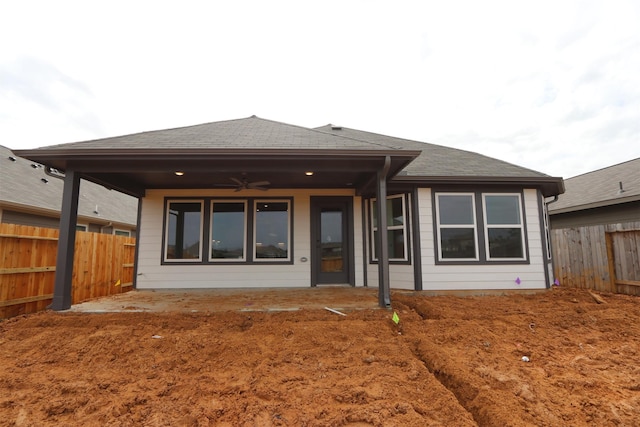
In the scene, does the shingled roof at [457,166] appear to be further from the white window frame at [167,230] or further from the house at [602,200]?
the white window frame at [167,230]

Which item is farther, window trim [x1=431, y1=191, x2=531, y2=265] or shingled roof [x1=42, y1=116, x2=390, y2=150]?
window trim [x1=431, y1=191, x2=531, y2=265]

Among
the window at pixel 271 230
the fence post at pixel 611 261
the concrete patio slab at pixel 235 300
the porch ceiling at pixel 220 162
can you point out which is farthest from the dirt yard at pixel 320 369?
the fence post at pixel 611 261

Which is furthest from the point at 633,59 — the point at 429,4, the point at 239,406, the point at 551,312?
the point at 239,406

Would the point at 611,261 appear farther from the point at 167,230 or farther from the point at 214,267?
the point at 167,230

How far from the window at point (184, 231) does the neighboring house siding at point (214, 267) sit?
19 cm

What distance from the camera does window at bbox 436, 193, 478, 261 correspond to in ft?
20.5

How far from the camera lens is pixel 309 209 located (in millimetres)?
7242

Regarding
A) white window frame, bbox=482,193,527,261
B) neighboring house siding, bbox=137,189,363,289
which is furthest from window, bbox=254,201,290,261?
white window frame, bbox=482,193,527,261

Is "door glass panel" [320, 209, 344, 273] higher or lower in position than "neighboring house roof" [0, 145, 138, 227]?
lower

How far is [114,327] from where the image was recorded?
3.85m

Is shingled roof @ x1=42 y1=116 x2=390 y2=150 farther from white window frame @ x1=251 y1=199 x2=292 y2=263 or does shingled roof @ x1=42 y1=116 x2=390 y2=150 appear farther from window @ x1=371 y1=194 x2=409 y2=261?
window @ x1=371 y1=194 x2=409 y2=261

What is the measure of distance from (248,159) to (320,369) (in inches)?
130

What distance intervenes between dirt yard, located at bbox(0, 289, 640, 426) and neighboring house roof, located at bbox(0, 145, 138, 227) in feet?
19.6

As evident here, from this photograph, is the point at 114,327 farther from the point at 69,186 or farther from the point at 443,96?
the point at 443,96
